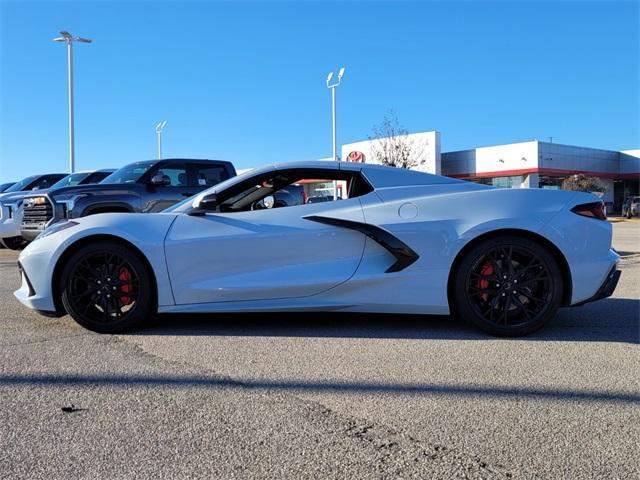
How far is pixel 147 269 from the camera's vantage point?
456cm

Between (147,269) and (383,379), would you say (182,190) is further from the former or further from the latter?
(383,379)

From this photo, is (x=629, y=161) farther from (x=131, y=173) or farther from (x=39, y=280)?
(x=39, y=280)

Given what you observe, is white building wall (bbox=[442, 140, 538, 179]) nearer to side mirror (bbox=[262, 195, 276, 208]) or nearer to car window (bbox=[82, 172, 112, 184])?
car window (bbox=[82, 172, 112, 184])

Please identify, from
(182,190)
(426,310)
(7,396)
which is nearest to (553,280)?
(426,310)

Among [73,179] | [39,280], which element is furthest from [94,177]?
[39,280]

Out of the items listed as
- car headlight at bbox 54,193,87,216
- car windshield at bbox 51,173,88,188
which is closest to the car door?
car headlight at bbox 54,193,87,216

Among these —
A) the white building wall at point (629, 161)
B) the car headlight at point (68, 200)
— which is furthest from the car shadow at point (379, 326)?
the white building wall at point (629, 161)

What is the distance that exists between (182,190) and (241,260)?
5.03 m

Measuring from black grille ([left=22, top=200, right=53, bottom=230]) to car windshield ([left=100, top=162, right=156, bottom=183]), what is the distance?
99 centimetres

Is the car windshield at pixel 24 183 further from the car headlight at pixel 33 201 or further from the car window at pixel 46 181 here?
the car headlight at pixel 33 201

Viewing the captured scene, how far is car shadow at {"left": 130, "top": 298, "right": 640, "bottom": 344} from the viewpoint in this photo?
4.57m

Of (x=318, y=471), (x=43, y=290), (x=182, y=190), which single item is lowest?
(x=318, y=471)

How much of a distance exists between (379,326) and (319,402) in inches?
73.7

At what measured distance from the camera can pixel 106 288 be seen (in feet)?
15.0
